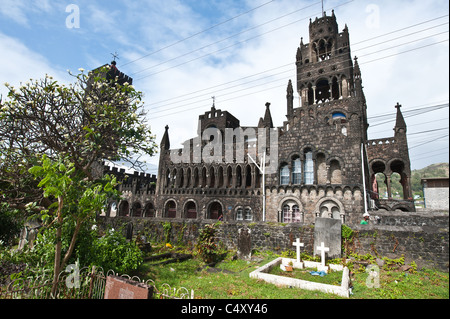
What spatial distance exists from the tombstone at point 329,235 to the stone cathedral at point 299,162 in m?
Answer: 6.27

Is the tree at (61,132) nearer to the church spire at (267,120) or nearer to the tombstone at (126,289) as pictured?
the tombstone at (126,289)

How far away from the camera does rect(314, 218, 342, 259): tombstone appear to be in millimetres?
9781

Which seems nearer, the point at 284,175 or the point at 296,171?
the point at 296,171

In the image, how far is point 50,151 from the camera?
10.5m

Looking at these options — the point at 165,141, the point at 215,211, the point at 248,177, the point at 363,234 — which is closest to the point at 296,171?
the point at 248,177

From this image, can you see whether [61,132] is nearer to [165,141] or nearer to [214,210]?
[214,210]

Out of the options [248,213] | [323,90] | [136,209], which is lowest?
[136,209]

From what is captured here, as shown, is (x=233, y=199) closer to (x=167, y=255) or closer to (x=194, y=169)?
(x=194, y=169)

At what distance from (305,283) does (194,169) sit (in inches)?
834

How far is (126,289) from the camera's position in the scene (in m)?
5.08

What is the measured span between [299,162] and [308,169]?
908 millimetres

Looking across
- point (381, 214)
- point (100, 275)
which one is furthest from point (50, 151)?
point (381, 214)

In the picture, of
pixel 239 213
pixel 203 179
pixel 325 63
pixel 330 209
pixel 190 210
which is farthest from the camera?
pixel 325 63
